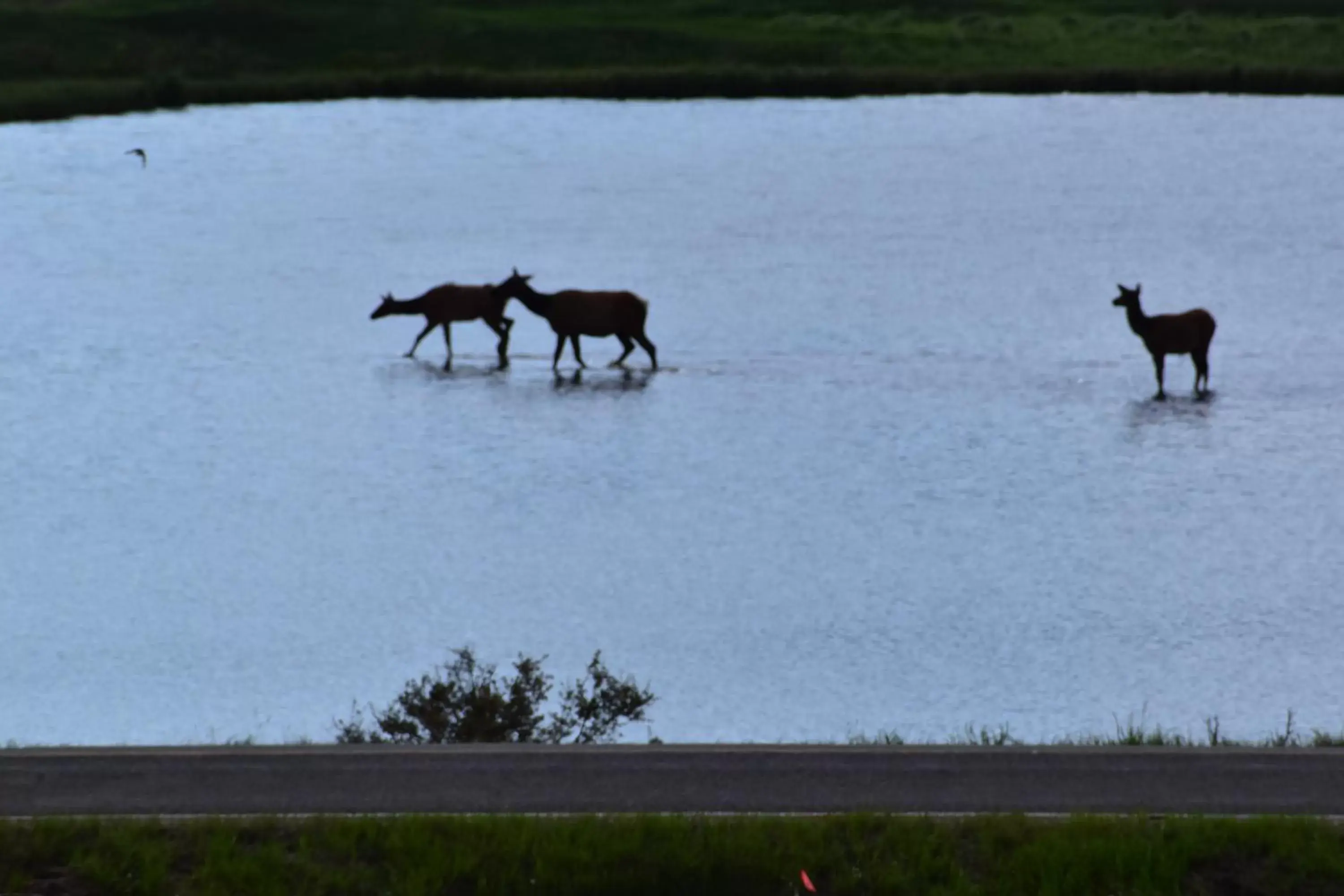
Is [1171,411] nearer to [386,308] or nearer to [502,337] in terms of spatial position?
[502,337]

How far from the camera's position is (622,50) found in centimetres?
8581

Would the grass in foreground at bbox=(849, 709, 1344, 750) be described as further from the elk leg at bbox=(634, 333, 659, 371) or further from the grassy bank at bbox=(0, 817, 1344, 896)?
the elk leg at bbox=(634, 333, 659, 371)

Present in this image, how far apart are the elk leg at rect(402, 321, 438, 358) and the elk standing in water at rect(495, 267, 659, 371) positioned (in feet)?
6.14

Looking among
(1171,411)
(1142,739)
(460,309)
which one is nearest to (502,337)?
(460,309)

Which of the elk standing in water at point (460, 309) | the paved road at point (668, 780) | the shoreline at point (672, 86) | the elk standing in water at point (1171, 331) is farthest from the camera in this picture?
the shoreline at point (672, 86)

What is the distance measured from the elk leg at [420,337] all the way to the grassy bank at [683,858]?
24.5 m

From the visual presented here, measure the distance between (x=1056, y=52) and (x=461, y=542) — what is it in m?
67.6

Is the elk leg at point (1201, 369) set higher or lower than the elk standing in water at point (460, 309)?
lower

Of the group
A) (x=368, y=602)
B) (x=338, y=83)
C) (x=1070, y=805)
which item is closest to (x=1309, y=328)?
(x=368, y=602)

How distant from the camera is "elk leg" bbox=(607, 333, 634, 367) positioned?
33.2 meters

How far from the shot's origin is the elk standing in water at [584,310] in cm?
3244

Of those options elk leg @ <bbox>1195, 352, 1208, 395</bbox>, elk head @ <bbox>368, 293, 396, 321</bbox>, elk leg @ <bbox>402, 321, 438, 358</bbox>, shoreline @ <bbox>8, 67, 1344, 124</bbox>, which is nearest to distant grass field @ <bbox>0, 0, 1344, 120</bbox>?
shoreline @ <bbox>8, 67, 1344, 124</bbox>

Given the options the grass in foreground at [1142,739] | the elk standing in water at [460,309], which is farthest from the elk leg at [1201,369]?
the grass in foreground at [1142,739]

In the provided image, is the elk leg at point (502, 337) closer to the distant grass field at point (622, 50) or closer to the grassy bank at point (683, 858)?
the grassy bank at point (683, 858)
